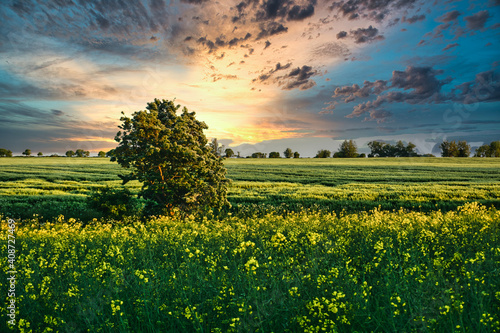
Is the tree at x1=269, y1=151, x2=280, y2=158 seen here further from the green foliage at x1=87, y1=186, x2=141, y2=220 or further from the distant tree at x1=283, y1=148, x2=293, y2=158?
the green foliage at x1=87, y1=186, x2=141, y2=220

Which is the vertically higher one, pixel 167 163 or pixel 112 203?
pixel 167 163

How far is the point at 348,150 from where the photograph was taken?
122 metres

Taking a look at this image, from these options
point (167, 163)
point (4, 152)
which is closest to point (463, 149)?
point (167, 163)

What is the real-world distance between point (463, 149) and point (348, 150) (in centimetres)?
4059

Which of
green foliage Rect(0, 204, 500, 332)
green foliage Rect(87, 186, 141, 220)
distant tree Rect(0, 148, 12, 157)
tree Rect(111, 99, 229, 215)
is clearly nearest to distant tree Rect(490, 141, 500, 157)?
tree Rect(111, 99, 229, 215)

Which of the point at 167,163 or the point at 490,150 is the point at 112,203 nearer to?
the point at 167,163

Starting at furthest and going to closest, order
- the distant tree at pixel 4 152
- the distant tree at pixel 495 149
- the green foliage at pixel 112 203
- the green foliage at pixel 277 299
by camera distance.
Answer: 1. the distant tree at pixel 4 152
2. the distant tree at pixel 495 149
3. the green foliage at pixel 112 203
4. the green foliage at pixel 277 299

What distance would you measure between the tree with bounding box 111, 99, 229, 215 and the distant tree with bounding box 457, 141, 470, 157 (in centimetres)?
12075

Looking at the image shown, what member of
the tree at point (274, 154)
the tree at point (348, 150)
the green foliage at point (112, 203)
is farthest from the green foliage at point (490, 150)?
the green foliage at point (112, 203)

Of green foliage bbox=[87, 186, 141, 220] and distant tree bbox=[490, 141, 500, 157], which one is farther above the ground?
distant tree bbox=[490, 141, 500, 157]

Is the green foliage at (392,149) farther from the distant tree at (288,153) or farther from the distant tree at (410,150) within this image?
the distant tree at (288,153)

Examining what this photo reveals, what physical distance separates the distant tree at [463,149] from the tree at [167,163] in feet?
396

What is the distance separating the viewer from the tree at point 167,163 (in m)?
15.4

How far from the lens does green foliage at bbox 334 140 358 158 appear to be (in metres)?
121
